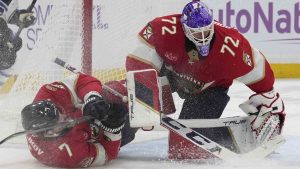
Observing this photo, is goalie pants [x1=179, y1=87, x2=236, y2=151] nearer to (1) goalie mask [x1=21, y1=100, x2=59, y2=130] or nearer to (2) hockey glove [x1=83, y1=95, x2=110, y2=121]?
(2) hockey glove [x1=83, y1=95, x2=110, y2=121]

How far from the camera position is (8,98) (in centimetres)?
387

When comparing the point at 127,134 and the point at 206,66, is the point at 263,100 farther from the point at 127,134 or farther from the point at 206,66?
the point at 127,134

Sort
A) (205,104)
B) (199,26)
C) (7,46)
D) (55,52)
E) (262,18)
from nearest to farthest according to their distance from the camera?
(199,26) < (205,104) < (55,52) < (7,46) < (262,18)

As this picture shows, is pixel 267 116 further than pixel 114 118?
Yes

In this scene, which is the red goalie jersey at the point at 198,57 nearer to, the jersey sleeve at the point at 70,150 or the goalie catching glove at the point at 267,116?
the goalie catching glove at the point at 267,116

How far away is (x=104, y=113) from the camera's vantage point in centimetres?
276

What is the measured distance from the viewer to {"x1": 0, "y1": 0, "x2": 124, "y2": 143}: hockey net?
3488mm

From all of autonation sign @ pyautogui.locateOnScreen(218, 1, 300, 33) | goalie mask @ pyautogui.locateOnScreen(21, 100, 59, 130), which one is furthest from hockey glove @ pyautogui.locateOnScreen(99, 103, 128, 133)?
autonation sign @ pyautogui.locateOnScreen(218, 1, 300, 33)

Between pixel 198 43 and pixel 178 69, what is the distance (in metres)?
0.24

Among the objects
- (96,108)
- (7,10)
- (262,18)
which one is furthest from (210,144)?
(262,18)

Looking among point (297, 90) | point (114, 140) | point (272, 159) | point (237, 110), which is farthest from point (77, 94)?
point (297, 90)

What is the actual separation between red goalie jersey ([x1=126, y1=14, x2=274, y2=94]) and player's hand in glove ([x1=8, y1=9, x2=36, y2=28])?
7.69ft

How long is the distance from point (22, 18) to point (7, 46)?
276mm

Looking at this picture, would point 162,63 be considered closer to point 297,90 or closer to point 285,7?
point 297,90
